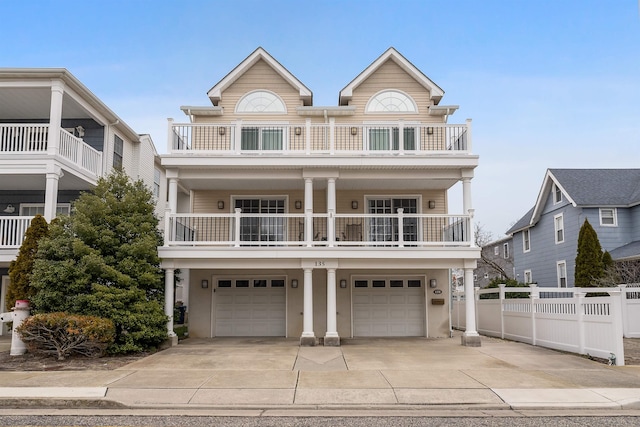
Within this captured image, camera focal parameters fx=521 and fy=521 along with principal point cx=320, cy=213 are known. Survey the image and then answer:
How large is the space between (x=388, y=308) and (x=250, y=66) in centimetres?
954

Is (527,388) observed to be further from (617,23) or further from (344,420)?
(617,23)

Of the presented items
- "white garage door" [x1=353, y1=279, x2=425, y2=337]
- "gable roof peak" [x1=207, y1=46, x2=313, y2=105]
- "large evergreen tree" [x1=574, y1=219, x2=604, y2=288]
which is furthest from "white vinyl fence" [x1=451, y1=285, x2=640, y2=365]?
"gable roof peak" [x1=207, y1=46, x2=313, y2=105]

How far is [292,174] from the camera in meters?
15.7

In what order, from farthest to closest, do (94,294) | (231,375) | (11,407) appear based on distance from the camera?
(94,294) → (231,375) → (11,407)

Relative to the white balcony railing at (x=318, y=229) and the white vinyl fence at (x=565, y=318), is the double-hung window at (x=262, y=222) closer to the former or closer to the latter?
the white balcony railing at (x=318, y=229)

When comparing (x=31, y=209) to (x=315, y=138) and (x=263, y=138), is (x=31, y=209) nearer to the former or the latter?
(x=263, y=138)

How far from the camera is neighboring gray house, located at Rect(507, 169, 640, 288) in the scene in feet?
76.1

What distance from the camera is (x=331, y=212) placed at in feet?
49.7

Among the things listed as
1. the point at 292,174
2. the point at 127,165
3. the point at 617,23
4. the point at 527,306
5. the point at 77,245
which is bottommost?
the point at 527,306

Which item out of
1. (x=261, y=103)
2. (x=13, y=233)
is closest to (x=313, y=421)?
(x=13, y=233)

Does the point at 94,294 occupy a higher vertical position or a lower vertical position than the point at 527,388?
higher

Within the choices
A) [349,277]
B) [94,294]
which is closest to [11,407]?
[94,294]

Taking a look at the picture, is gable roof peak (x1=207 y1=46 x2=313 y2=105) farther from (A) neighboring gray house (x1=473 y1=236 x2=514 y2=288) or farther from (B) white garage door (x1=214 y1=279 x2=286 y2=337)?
(A) neighboring gray house (x1=473 y1=236 x2=514 y2=288)

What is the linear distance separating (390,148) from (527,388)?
9.20 metres
